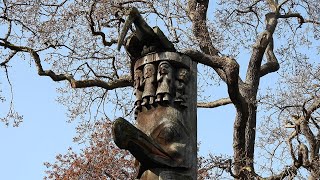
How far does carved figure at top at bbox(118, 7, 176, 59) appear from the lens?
21.2 feet

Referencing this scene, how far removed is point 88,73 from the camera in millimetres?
13336

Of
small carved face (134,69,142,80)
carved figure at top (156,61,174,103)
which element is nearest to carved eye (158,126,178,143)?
carved figure at top (156,61,174,103)

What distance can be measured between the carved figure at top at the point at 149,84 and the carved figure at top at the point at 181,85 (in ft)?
0.81

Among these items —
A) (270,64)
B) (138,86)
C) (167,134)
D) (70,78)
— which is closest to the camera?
(167,134)

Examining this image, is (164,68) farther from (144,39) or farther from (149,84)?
(144,39)

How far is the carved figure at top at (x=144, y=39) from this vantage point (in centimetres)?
645

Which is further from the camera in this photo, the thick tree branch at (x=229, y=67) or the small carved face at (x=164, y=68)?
the thick tree branch at (x=229, y=67)

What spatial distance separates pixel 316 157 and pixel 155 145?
7.81 meters

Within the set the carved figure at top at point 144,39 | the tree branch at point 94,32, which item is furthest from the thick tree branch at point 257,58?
the carved figure at top at point 144,39

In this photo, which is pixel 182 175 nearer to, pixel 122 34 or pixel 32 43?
pixel 122 34

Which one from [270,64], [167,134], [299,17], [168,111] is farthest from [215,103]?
[167,134]

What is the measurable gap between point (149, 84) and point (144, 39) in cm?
53

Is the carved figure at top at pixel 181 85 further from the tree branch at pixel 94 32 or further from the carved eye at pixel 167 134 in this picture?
the tree branch at pixel 94 32

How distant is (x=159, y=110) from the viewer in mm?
6289
